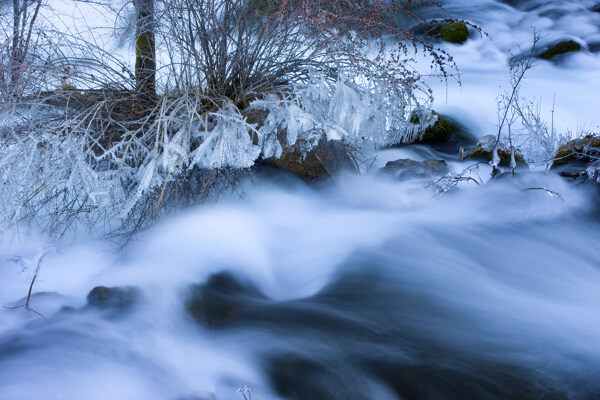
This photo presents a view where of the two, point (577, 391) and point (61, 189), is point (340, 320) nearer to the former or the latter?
point (577, 391)

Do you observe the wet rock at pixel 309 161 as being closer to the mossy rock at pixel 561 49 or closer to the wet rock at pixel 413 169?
the wet rock at pixel 413 169

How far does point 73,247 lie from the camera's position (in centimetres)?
304

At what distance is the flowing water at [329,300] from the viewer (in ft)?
6.82

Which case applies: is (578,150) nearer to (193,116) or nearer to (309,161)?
(309,161)

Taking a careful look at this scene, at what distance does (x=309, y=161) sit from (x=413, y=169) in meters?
0.92

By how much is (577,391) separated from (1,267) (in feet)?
9.00

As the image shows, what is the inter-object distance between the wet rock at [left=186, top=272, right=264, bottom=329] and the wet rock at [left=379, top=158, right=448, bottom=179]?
71.3 inches

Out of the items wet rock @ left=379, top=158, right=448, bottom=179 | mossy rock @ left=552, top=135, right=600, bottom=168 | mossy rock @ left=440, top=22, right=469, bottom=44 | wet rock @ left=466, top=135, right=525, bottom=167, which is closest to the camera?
mossy rock @ left=552, top=135, right=600, bottom=168

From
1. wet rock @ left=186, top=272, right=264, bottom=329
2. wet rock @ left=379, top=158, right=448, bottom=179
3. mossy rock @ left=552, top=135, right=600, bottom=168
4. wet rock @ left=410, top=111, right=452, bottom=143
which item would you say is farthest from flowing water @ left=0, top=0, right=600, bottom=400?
wet rock @ left=410, top=111, right=452, bottom=143

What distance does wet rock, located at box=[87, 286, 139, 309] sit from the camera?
2.45 metres

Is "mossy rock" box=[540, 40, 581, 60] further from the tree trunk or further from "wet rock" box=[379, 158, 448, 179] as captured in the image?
the tree trunk

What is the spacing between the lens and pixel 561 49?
7617 mm

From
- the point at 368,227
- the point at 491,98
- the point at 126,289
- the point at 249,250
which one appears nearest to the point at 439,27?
the point at 491,98

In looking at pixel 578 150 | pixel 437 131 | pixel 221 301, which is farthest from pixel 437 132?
pixel 221 301
